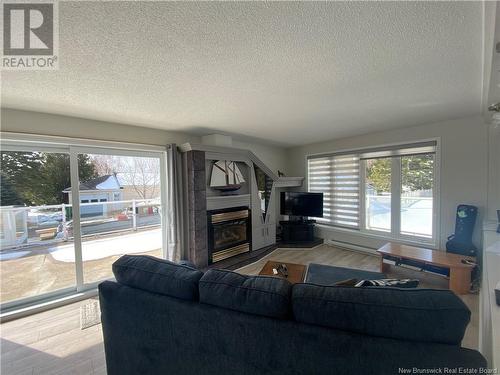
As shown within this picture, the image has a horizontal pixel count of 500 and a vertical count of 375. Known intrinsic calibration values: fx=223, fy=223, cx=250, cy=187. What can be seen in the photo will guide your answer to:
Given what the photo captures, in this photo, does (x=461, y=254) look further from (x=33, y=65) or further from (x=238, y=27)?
(x=33, y=65)

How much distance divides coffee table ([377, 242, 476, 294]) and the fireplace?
233cm

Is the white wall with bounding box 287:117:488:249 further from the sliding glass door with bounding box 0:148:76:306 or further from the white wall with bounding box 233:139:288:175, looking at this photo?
the sliding glass door with bounding box 0:148:76:306

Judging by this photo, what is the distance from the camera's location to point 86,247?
3.10 meters

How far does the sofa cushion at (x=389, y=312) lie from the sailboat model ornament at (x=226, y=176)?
309 centimetres

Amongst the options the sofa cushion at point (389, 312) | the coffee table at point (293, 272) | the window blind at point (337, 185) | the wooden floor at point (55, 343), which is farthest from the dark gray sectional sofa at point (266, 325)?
the window blind at point (337, 185)

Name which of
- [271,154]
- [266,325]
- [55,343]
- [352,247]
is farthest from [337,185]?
[55,343]

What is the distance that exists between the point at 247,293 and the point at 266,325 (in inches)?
6.6

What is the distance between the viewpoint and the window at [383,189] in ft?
12.4

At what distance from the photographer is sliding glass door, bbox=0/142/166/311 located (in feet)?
8.54

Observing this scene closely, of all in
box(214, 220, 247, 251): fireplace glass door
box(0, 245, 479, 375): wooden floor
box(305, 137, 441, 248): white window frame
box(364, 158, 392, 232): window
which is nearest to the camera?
box(0, 245, 479, 375): wooden floor

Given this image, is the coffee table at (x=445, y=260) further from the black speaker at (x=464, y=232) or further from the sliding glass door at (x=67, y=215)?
the sliding glass door at (x=67, y=215)

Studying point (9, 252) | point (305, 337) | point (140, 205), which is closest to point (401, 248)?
point (305, 337)

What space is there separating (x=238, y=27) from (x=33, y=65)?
157cm

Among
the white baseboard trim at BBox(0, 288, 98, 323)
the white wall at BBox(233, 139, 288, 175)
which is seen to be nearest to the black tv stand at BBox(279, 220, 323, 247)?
the white wall at BBox(233, 139, 288, 175)
